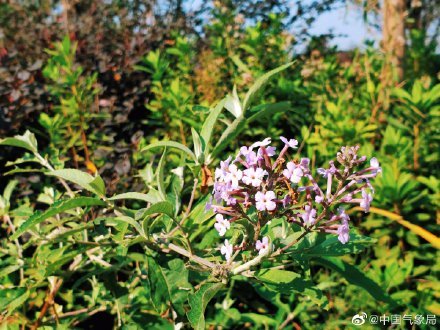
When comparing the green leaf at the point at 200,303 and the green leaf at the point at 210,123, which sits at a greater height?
the green leaf at the point at 210,123

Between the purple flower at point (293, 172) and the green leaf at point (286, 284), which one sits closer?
the purple flower at point (293, 172)

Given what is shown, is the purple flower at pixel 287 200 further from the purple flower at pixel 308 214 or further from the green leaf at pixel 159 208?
the green leaf at pixel 159 208

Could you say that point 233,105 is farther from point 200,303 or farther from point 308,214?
point 200,303

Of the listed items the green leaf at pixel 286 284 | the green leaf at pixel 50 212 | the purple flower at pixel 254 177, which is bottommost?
the green leaf at pixel 286 284

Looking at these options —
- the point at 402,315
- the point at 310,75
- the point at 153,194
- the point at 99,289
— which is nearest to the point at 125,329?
the point at 99,289

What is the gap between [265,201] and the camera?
1.12 metres

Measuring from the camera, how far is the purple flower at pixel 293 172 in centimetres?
112

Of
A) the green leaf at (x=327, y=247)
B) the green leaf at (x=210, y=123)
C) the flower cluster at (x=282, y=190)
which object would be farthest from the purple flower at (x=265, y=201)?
the green leaf at (x=210, y=123)

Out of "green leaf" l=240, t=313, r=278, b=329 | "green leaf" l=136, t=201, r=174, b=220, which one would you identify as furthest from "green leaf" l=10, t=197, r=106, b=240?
"green leaf" l=240, t=313, r=278, b=329

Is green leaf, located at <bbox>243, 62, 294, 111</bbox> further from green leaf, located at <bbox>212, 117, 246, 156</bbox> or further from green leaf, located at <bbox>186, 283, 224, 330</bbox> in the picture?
green leaf, located at <bbox>186, 283, 224, 330</bbox>

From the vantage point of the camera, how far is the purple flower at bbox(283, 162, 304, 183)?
3.66ft

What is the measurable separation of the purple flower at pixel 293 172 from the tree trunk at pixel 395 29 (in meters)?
2.35

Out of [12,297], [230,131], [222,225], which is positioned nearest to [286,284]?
[222,225]

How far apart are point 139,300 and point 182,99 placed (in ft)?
3.73
